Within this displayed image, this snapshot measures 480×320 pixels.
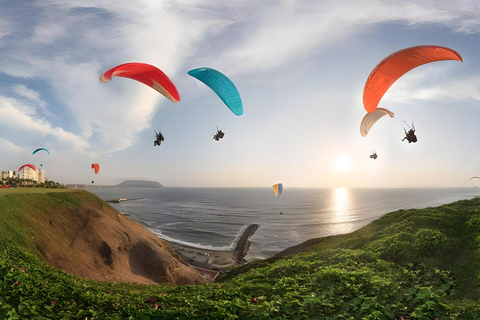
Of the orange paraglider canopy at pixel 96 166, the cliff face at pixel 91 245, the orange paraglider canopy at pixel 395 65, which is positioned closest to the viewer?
the orange paraglider canopy at pixel 395 65

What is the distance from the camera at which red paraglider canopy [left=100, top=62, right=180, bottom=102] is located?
36.3 ft

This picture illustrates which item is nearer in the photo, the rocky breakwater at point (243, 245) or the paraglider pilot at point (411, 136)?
the paraglider pilot at point (411, 136)

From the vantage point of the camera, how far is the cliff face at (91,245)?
38.3 ft

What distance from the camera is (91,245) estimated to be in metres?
14.4

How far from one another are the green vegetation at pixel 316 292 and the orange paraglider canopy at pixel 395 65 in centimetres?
575

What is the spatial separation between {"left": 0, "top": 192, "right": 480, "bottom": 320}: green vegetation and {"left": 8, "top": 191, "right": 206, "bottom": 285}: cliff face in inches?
140

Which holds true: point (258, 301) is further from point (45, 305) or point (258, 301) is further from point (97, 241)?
point (97, 241)

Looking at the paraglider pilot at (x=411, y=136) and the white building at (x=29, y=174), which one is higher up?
the paraglider pilot at (x=411, y=136)

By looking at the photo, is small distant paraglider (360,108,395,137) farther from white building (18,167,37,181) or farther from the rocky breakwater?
white building (18,167,37,181)

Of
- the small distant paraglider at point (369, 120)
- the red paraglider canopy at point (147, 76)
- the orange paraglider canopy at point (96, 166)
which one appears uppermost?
the red paraglider canopy at point (147, 76)

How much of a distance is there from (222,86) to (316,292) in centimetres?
1026

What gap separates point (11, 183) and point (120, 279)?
28.4 m

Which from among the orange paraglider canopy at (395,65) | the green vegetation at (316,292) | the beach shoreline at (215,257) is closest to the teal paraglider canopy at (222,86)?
the orange paraglider canopy at (395,65)

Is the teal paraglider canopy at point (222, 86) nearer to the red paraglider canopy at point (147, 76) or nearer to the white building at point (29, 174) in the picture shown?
the red paraglider canopy at point (147, 76)
